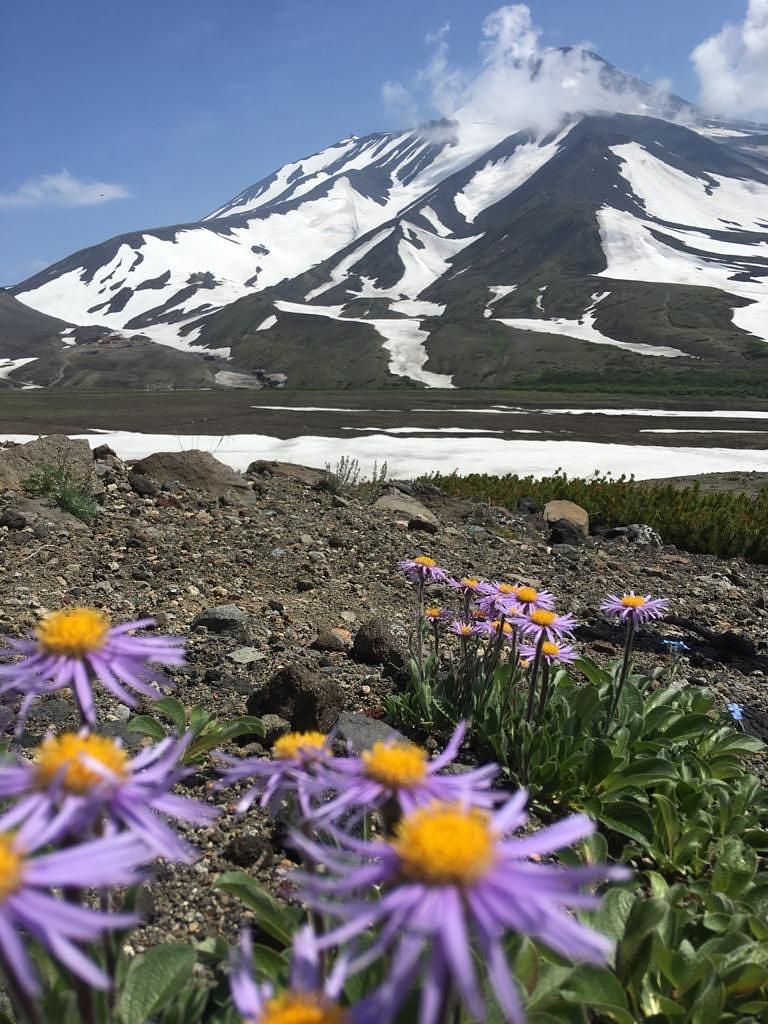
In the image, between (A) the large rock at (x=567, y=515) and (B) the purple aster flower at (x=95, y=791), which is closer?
(B) the purple aster flower at (x=95, y=791)

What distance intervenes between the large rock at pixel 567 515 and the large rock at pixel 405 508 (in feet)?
6.38

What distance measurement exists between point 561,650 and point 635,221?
188432 mm

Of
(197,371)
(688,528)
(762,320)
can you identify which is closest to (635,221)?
(762,320)

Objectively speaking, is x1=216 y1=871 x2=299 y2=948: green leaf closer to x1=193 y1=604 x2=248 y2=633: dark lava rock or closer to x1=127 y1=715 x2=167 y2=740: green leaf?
x1=127 y1=715 x2=167 y2=740: green leaf

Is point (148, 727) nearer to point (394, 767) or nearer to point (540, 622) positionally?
point (540, 622)

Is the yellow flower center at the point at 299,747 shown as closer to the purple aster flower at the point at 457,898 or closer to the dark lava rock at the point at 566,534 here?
the purple aster flower at the point at 457,898

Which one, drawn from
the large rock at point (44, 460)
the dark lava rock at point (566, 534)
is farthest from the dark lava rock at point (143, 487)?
the dark lava rock at point (566, 534)

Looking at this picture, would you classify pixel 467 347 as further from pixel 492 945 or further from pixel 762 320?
pixel 492 945

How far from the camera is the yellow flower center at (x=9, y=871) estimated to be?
970 mm

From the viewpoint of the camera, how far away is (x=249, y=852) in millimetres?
2918

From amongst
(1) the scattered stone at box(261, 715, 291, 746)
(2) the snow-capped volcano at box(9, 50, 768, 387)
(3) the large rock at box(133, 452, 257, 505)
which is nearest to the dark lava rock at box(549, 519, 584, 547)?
(3) the large rock at box(133, 452, 257, 505)

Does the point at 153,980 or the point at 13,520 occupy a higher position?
the point at 13,520

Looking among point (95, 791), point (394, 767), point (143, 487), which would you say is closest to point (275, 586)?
point (143, 487)

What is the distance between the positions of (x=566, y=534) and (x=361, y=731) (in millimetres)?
7416
